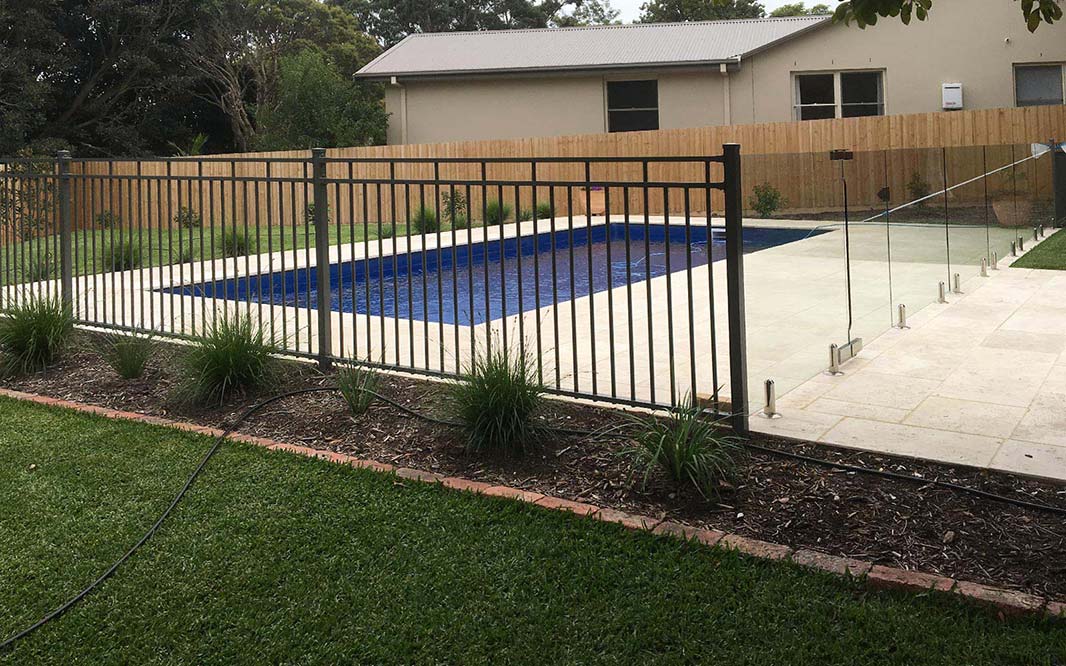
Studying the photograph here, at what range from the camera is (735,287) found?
452 cm

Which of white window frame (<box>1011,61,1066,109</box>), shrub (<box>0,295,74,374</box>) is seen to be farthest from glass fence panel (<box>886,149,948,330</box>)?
white window frame (<box>1011,61,1066,109</box>)

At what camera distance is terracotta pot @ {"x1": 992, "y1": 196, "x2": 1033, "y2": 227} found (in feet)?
34.7

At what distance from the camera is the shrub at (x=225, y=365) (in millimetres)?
5457

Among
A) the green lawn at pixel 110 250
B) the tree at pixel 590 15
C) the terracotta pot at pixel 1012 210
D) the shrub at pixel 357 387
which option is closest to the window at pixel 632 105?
the green lawn at pixel 110 250

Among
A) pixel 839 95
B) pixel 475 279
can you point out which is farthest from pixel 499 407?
pixel 839 95

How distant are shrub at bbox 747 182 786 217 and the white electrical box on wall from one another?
15.4m

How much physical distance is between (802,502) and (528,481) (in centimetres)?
111

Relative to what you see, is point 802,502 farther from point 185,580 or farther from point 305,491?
point 185,580

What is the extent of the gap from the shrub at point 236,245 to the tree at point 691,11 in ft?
68.2

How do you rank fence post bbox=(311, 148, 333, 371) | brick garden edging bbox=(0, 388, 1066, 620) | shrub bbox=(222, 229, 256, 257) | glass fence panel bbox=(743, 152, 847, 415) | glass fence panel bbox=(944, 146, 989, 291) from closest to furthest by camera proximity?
brick garden edging bbox=(0, 388, 1066, 620) → glass fence panel bbox=(743, 152, 847, 415) → fence post bbox=(311, 148, 333, 371) → shrub bbox=(222, 229, 256, 257) → glass fence panel bbox=(944, 146, 989, 291)

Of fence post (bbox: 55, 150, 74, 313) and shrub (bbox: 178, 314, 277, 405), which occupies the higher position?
fence post (bbox: 55, 150, 74, 313)

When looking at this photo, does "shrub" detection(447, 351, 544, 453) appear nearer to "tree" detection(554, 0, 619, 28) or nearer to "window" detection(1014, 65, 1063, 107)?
"window" detection(1014, 65, 1063, 107)

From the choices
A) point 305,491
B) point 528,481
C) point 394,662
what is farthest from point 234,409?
point 394,662

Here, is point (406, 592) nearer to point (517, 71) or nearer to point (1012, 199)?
point (1012, 199)
